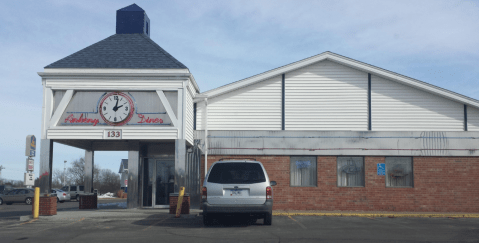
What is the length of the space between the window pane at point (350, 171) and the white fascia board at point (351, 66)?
377 centimetres

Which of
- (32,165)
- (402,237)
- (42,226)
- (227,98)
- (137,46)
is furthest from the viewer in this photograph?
(227,98)

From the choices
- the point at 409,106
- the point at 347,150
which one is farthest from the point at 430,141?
the point at 347,150

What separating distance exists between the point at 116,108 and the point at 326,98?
349 inches

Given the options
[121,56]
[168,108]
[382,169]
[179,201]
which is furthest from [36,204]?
[382,169]

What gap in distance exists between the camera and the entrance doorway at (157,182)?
67.4ft

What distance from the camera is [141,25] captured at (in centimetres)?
2081

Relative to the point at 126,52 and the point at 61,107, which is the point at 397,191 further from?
the point at 61,107

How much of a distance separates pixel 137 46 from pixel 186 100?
3.63m

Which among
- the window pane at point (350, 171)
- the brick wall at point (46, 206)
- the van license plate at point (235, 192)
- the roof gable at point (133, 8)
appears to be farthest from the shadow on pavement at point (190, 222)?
the roof gable at point (133, 8)

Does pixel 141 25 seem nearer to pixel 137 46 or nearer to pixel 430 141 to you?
pixel 137 46

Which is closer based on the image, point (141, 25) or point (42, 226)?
point (42, 226)

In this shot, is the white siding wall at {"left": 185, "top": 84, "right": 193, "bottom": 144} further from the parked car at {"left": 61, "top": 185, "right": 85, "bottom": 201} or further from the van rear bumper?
the parked car at {"left": 61, "top": 185, "right": 85, "bottom": 201}

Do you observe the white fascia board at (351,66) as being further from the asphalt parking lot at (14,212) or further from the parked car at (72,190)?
the parked car at (72,190)

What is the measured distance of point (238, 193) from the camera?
39.2 ft
